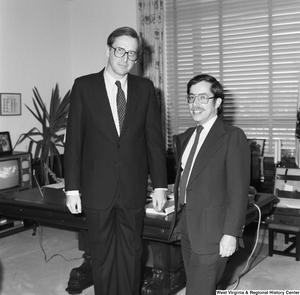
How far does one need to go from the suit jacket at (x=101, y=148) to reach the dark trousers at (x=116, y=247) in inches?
2.3

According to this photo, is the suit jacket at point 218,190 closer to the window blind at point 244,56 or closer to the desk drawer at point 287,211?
the desk drawer at point 287,211

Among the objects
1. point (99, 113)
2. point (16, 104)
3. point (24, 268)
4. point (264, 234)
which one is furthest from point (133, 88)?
point (16, 104)

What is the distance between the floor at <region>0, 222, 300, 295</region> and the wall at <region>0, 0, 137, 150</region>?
1.43 m

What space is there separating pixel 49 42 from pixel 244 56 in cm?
259

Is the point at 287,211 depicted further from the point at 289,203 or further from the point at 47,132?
the point at 47,132

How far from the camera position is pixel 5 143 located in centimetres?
546

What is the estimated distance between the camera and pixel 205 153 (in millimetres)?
2092

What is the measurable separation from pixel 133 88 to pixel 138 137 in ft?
0.85

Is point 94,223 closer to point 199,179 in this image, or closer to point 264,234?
point 199,179

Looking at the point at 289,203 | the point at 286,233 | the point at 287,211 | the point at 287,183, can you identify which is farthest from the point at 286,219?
the point at 287,183

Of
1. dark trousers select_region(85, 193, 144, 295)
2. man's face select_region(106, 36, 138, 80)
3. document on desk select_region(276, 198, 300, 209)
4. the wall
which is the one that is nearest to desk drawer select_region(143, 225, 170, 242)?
dark trousers select_region(85, 193, 144, 295)

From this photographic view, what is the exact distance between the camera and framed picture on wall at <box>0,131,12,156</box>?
541 centimetres

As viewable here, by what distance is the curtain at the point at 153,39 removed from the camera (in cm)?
591

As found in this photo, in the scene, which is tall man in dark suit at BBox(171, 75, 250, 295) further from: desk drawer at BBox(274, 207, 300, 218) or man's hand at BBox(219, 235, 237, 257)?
desk drawer at BBox(274, 207, 300, 218)
